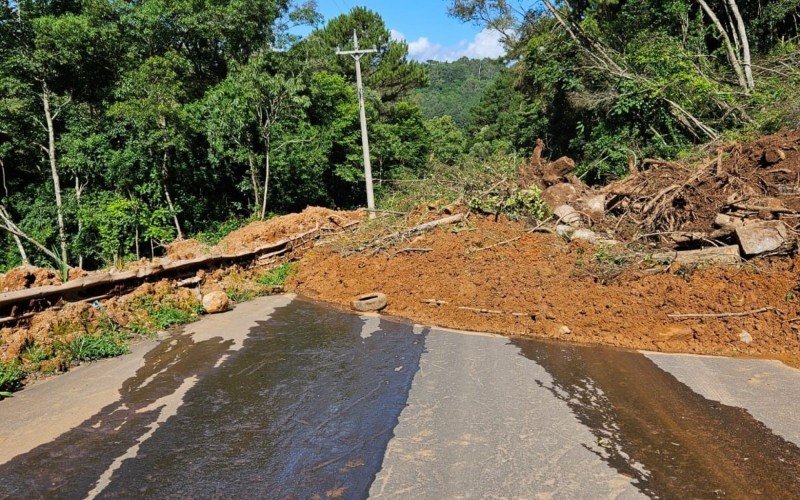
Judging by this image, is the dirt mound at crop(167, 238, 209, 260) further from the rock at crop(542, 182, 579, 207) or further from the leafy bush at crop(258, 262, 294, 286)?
the rock at crop(542, 182, 579, 207)

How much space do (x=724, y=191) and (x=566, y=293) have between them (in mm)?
3489

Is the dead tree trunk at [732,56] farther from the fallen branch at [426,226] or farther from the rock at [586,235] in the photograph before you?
the fallen branch at [426,226]

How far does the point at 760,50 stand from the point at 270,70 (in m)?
17.4

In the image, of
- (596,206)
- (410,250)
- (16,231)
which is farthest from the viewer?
(16,231)

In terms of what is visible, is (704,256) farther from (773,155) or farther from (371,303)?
(371,303)

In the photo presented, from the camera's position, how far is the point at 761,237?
21.2ft

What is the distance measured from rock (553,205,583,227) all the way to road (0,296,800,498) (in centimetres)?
379

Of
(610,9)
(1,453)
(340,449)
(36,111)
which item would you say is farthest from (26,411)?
(610,9)

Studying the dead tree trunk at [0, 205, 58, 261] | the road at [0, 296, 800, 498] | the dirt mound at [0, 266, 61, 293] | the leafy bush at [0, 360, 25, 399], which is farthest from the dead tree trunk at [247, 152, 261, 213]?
the leafy bush at [0, 360, 25, 399]

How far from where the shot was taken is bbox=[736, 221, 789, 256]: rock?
6.38m

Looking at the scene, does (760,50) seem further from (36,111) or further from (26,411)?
(36,111)

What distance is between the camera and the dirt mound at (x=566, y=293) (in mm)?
5727

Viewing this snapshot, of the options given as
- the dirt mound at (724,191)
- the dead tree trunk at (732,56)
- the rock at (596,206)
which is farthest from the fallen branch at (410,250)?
the dead tree trunk at (732,56)

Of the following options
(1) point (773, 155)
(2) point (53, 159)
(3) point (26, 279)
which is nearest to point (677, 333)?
(1) point (773, 155)
